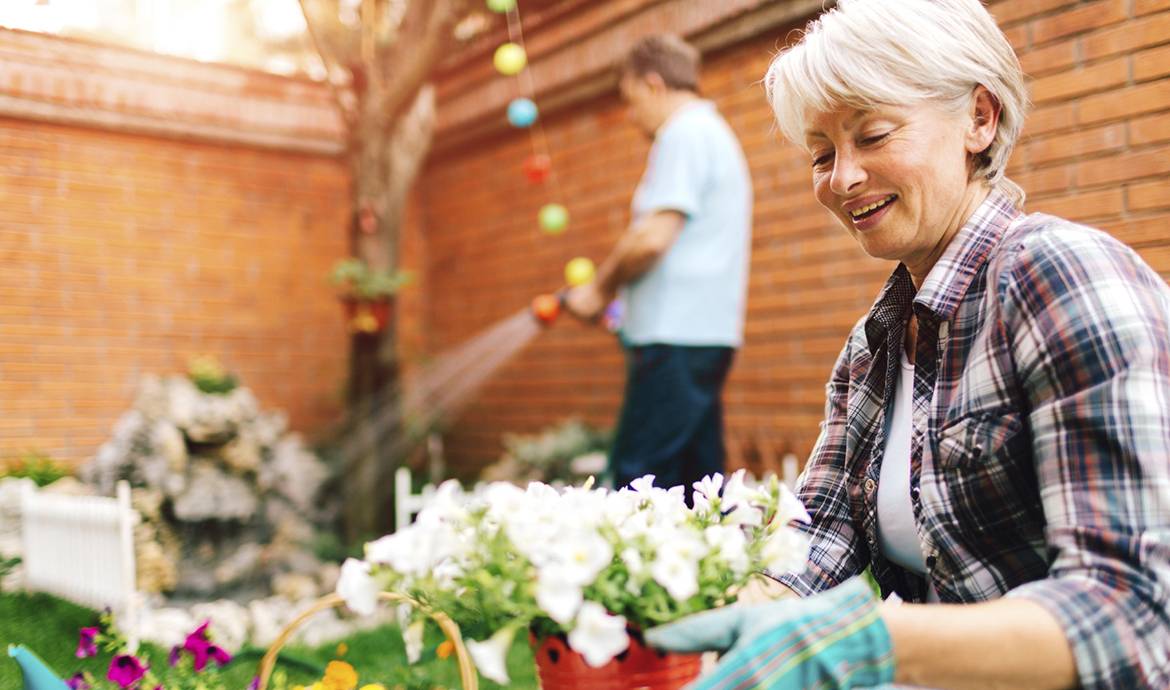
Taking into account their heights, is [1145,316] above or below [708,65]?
below

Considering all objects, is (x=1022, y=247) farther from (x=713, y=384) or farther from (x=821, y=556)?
(x=713, y=384)

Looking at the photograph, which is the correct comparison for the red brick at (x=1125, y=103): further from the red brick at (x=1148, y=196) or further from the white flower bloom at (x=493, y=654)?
the white flower bloom at (x=493, y=654)

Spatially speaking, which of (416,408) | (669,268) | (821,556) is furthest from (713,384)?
(416,408)

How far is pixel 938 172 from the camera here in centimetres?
139

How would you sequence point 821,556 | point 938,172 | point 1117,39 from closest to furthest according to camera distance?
point 938,172, point 821,556, point 1117,39

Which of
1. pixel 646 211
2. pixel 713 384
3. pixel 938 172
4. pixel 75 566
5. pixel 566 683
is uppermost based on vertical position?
pixel 646 211

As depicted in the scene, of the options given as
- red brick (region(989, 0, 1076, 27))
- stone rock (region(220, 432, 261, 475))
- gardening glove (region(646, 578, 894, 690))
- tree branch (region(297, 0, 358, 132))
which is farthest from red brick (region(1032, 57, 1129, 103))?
stone rock (region(220, 432, 261, 475))

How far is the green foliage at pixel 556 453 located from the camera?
501 centimetres

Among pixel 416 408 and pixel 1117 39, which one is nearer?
pixel 1117 39

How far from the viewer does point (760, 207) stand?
4344 mm

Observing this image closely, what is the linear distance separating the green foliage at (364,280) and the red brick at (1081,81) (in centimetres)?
304

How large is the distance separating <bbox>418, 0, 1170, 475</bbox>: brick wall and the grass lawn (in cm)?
185

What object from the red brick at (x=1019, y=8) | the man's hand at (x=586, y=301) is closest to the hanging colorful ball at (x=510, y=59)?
the man's hand at (x=586, y=301)

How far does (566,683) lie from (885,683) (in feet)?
1.06
